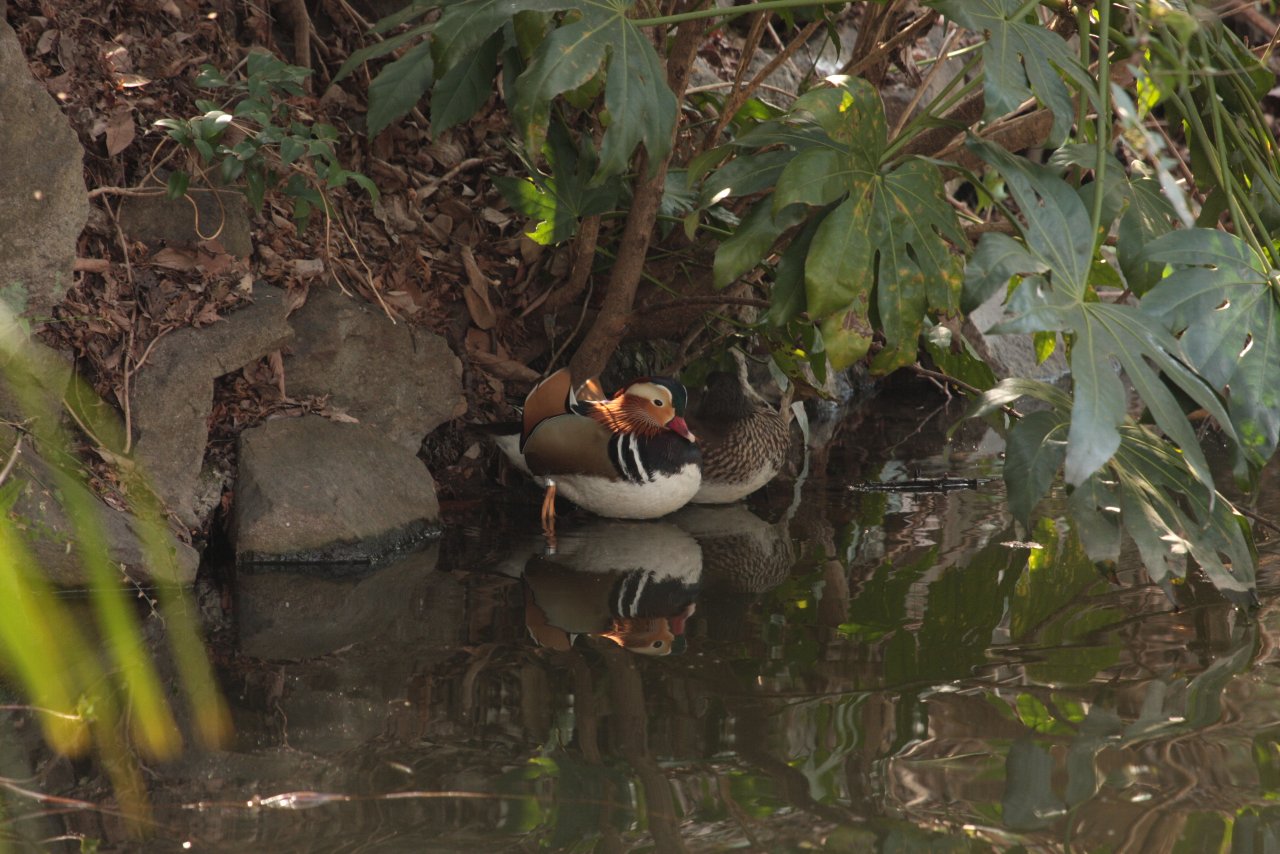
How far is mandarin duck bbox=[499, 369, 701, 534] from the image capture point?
4.07 m

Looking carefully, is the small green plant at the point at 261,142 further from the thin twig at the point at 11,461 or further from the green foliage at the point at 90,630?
the thin twig at the point at 11,461

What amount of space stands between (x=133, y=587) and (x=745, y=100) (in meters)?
2.34

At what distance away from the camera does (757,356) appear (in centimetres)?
515

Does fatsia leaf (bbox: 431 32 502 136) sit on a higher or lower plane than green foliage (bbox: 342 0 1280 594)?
higher

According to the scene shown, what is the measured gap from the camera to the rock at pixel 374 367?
4.10 m

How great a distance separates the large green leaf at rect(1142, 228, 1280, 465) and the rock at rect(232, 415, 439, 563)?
2.30 m

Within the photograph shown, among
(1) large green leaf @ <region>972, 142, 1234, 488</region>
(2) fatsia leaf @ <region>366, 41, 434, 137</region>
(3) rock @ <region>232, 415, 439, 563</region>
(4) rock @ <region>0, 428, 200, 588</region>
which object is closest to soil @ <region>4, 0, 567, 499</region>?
(3) rock @ <region>232, 415, 439, 563</region>

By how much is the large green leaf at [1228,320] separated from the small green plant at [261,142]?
7.68 ft

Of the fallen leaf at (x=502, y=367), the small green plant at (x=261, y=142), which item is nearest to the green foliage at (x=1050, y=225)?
the small green plant at (x=261, y=142)

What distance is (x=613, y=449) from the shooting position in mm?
4059

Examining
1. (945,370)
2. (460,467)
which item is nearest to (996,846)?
(945,370)

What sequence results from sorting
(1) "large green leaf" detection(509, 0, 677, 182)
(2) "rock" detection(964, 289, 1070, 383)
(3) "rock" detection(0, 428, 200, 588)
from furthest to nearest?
(2) "rock" detection(964, 289, 1070, 383), (3) "rock" detection(0, 428, 200, 588), (1) "large green leaf" detection(509, 0, 677, 182)

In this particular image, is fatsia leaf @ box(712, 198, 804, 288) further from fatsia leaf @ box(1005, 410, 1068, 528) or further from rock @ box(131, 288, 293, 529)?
rock @ box(131, 288, 293, 529)

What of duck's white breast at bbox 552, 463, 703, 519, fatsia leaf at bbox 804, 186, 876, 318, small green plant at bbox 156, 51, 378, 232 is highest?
small green plant at bbox 156, 51, 378, 232
